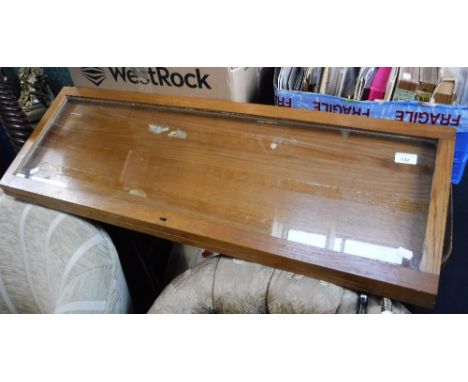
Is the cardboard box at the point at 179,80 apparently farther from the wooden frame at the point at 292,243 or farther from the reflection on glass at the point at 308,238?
the reflection on glass at the point at 308,238

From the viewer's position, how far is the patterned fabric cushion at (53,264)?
761 mm

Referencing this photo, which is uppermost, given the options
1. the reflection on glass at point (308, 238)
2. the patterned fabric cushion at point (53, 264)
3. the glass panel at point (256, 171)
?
the glass panel at point (256, 171)

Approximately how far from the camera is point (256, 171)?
0.85 m

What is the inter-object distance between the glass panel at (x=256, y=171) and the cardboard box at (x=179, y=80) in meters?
0.09

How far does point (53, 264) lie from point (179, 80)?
1.97 ft

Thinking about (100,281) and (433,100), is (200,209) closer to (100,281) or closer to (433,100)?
(100,281)

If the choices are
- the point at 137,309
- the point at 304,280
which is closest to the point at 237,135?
the point at 304,280

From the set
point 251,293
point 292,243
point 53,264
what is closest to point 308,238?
point 292,243

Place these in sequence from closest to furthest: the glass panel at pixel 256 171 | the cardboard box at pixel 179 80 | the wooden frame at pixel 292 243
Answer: the wooden frame at pixel 292 243 → the glass panel at pixel 256 171 → the cardboard box at pixel 179 80

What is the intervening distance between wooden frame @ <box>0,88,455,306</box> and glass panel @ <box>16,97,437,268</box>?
0.06 feet

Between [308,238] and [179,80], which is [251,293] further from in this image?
[179,80]

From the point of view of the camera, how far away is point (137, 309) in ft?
3.25

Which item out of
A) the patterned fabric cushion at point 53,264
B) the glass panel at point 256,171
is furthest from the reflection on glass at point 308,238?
the patterned fabric cushion at point 53,264

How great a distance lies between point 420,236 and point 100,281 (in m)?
0.64
